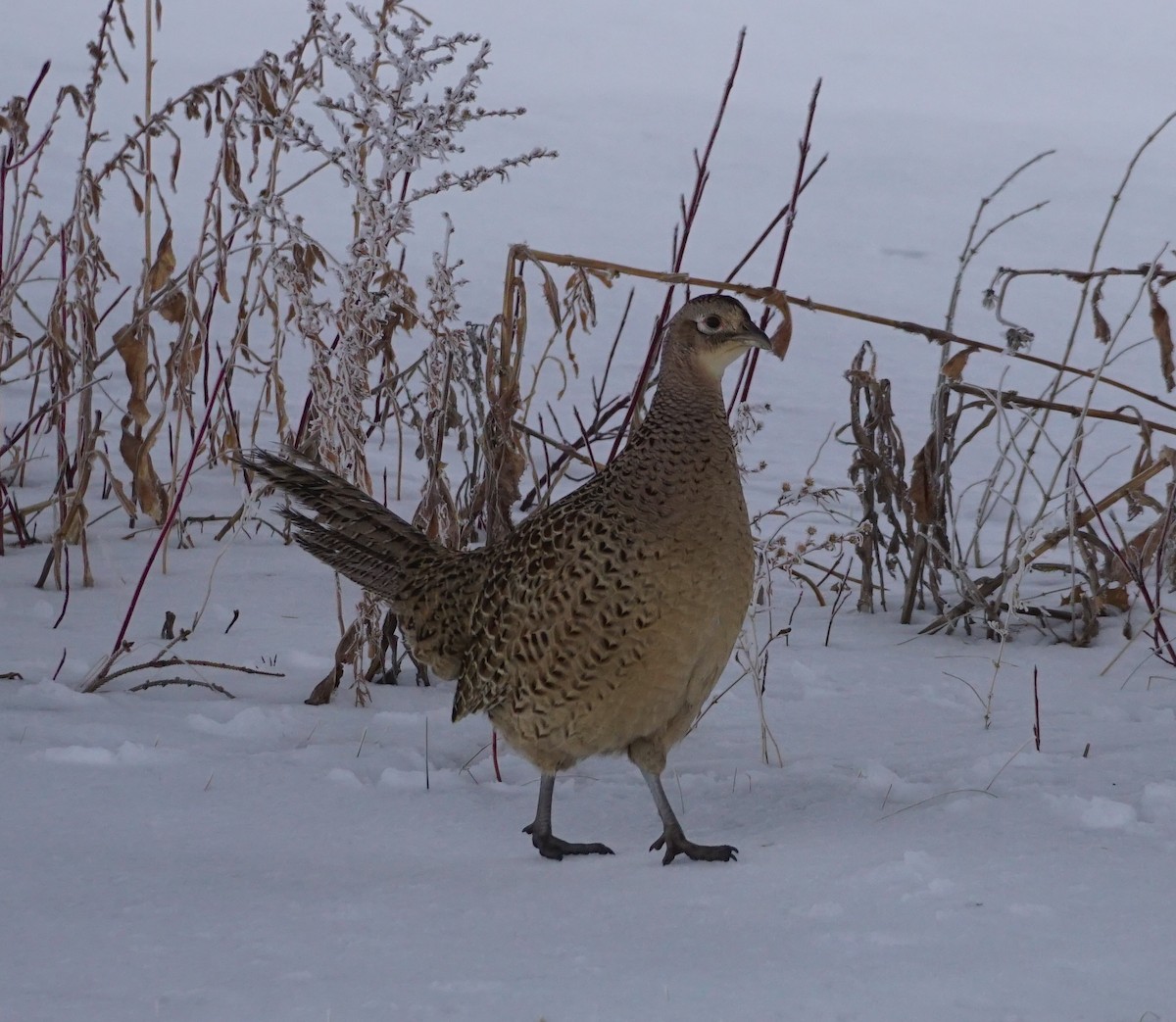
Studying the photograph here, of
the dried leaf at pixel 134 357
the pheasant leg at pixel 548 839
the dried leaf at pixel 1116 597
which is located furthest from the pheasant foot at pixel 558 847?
the dried leaf at pixel 1116 597

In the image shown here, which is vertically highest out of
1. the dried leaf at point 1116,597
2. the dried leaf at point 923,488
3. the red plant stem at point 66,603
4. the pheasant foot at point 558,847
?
the dried leaf at point 923,488

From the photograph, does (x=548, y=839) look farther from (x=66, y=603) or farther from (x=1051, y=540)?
(x=1051, y=540)

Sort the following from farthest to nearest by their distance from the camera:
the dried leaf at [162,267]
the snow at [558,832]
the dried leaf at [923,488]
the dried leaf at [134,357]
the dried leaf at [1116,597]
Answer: the dried leaf at [1116,597]
the dried leaf at [923,488]
the dried leaf at [162,267]
the dried leaf at [134,357]
the snow at [558,832]

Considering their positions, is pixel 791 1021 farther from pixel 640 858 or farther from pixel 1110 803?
pixel 1110 803

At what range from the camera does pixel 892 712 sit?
362 centimetres

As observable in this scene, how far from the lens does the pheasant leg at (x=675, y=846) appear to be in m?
2.67

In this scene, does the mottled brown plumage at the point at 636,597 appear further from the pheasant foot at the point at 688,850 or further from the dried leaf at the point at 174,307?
the dried leaf at the point at 174,307

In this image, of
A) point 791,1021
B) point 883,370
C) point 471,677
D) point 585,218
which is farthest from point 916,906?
point 585,218

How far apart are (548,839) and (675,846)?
26 cm

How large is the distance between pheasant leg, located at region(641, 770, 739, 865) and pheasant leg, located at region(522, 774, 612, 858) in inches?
4.9

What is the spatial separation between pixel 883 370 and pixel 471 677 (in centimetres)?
560

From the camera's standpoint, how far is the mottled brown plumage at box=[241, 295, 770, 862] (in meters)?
2.71

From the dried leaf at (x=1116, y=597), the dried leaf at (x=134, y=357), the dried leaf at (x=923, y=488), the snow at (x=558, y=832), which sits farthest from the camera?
the dried leaf at (x=1116, y=597)

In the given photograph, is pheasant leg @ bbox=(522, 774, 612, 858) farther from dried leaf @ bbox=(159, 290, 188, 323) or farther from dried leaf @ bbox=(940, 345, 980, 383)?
dried leaf @ bbox=(159, 290, 188, 323)
